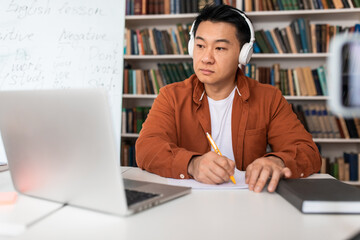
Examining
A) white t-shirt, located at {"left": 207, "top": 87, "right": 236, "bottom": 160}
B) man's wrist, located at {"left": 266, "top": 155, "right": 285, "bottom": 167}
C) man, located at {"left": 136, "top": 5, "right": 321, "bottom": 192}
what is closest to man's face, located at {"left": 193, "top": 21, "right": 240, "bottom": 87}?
man, located at {"left": 136, "top": 5, "right": 321, "bottom": 192}

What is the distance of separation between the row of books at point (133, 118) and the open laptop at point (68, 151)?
7.11ft

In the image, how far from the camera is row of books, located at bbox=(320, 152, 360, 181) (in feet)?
9.12

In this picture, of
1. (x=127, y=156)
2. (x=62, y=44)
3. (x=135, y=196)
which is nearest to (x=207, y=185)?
(x=135, y=196)

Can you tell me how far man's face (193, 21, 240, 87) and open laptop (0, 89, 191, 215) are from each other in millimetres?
756

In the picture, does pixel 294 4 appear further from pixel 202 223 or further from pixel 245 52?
pixel 202 223

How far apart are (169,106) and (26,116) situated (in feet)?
2.63

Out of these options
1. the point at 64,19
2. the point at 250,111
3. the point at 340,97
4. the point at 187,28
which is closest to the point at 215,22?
the point at 250,111

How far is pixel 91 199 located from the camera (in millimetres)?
663

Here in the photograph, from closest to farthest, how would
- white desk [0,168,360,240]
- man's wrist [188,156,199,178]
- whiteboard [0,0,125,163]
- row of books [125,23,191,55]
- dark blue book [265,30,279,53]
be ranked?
white desk [0,168,360,240] → man's wrist [188,156,199,178] → whiteboard [0,0,125,163] → dark blue book [265,30,279,53] → row of books [125,23,191,55]

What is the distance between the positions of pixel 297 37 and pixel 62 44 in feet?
6.25

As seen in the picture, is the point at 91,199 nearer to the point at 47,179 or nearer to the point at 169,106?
the point at 47,179

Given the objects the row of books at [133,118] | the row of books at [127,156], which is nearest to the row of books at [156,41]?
the row of books at [133,118]

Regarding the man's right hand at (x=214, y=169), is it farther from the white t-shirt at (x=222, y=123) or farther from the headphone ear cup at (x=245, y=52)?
the headphone ear cup at (x=245, y=52)

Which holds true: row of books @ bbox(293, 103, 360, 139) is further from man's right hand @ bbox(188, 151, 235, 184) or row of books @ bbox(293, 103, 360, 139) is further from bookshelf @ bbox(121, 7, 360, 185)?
man's right hand @ bbox(188, 151, 235, 184)
